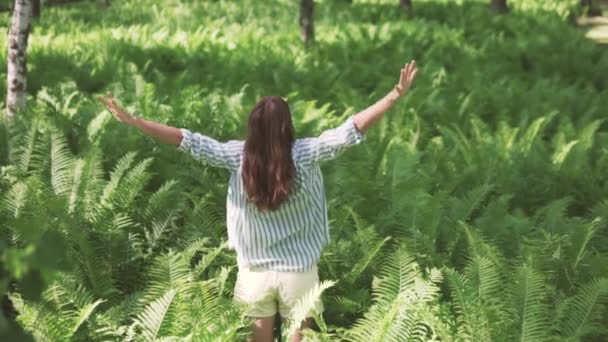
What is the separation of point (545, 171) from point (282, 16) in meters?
13.1

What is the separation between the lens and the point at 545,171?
7.34 meters

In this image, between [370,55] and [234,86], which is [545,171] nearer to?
[234,86]

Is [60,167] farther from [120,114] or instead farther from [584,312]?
[584,312]

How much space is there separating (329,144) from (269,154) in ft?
0.96

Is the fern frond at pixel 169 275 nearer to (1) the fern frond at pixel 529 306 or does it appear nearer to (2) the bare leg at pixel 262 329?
(2) the bare leg at pixel 262 329

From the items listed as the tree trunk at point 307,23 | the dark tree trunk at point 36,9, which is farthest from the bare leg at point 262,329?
the dark tree trunk at point 36,9

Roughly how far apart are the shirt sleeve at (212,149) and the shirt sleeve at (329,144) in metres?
0.29

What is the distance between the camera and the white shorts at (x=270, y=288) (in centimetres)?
382

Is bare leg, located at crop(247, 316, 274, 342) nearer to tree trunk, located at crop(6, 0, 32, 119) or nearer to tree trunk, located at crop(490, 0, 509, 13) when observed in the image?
tree trunk, located at crop(6, 0, 32, 119)

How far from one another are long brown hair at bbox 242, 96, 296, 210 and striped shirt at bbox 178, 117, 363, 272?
0.08m

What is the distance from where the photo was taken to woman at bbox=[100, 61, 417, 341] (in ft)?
12.1

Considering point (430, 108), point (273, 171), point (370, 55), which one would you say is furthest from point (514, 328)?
point (370, 55)

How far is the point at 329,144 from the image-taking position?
3.77m

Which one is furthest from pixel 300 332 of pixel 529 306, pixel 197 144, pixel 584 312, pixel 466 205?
pixel 466 205
